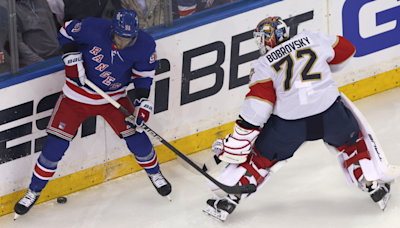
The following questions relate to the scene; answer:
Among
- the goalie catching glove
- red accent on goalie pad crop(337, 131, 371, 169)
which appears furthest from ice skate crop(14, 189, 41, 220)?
red accent on goalie pad crop(337, 131, 371, 169)

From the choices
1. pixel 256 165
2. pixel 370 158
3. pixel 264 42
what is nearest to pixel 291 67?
pixel 264 42

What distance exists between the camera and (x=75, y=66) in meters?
3.22

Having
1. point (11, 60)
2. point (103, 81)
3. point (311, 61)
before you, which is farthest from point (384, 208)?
point (11, 60)

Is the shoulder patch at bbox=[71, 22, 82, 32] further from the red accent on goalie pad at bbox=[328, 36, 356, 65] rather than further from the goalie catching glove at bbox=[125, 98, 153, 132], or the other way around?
the red accent on goalie pad at bbox=[328, 36, 356, 65]

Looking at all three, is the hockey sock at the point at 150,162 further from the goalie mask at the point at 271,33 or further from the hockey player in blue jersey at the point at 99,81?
the goalie mask at the point at 271,33

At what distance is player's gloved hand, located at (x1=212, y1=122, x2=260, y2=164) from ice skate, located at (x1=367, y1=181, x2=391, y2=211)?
77cm

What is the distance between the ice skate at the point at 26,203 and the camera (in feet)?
11.4

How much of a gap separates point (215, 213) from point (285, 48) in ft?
3.72

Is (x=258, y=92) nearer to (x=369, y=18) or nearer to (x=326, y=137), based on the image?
(x=326, y=137)

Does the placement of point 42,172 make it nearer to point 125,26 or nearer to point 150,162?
point 150,162

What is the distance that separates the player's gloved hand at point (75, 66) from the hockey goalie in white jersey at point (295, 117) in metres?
0.91

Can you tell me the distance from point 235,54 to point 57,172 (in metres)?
1.54

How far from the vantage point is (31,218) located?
3.55 metres

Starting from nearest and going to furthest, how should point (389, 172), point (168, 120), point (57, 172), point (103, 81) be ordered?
point (389, 172) → point (103, 81) → point (57, 172) → point (168, 120)
